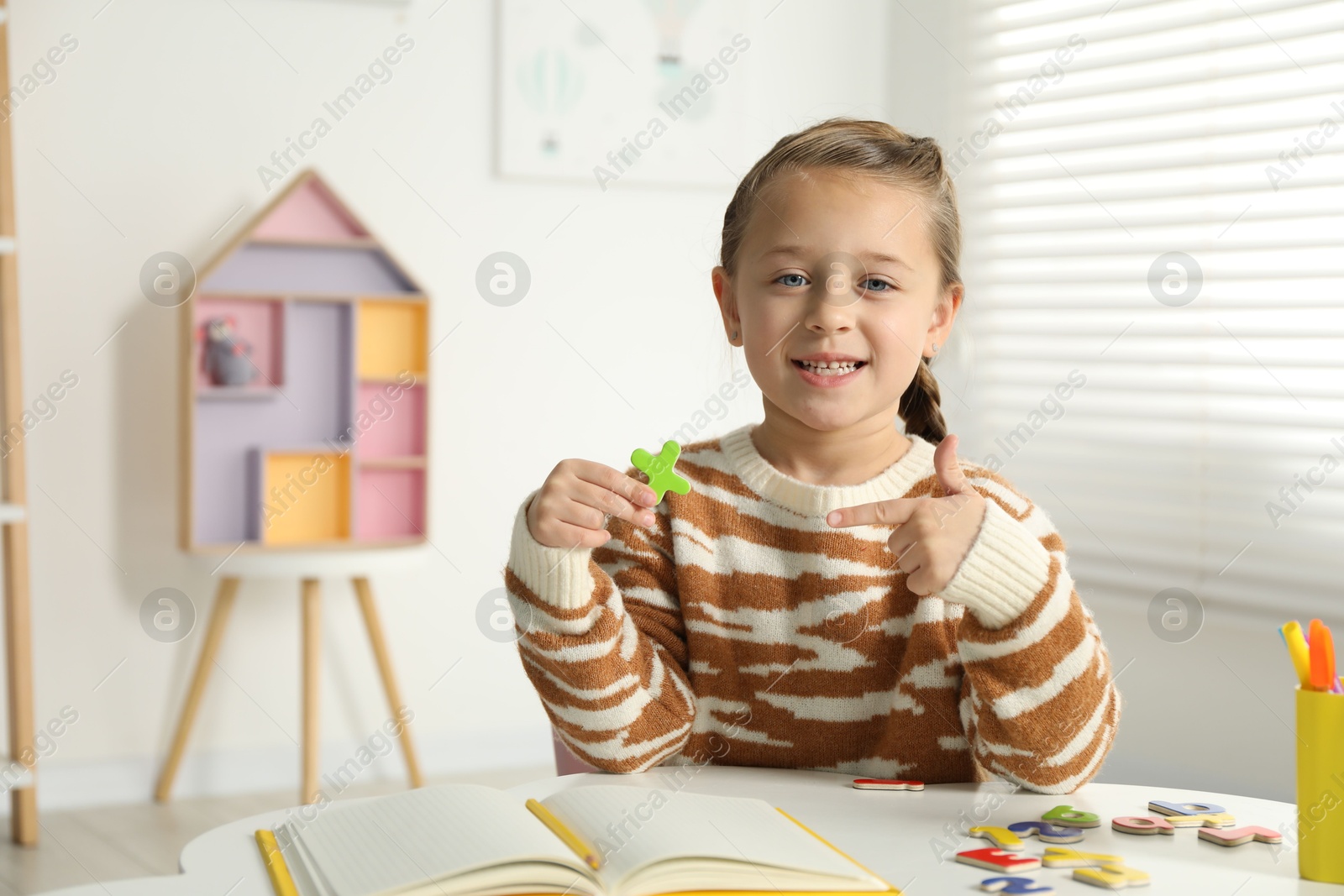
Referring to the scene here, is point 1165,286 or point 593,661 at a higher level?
point 1165,286

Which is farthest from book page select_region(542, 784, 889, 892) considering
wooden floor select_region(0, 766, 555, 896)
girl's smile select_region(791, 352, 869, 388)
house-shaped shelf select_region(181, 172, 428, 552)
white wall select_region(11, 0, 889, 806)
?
white wall select_region(11, 0, 889, 806)

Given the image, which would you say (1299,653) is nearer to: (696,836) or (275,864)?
(696,836)

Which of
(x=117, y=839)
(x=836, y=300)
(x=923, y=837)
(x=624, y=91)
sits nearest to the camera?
(x=923, y=837)

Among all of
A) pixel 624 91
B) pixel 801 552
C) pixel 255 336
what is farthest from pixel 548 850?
pixel 624 91

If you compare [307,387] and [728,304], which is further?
[307,387]

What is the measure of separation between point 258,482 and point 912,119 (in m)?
1.78

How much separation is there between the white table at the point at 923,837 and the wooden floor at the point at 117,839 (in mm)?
1281

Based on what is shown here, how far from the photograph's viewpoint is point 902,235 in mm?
1079

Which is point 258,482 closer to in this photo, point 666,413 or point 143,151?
point 143,151

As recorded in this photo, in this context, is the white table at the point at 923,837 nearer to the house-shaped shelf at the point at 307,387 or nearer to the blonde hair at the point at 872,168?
the blonde hair at the point at 872,168

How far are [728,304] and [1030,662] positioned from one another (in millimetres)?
457

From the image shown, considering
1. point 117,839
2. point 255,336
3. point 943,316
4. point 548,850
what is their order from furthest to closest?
point 255,336, point 117,839, point 943,316, point 548,850

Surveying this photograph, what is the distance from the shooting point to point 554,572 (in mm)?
931

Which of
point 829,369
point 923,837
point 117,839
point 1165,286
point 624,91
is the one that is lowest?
point 117,839
